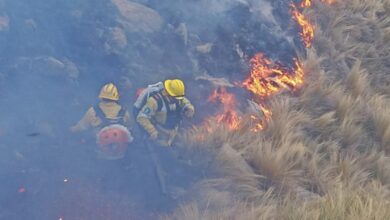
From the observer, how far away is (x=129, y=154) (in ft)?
23.4

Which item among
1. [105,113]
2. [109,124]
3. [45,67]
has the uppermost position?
[105,113]

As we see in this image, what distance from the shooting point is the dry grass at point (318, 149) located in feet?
18.8

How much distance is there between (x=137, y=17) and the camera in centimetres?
893

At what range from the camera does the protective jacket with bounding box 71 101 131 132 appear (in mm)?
7180

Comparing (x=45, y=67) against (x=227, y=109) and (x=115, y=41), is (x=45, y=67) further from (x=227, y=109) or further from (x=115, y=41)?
(x=227, y=109)

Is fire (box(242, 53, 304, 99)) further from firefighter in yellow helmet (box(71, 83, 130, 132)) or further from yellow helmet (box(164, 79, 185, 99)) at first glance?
firefighter in yellow helmet (box(71, 83, 130, 132))

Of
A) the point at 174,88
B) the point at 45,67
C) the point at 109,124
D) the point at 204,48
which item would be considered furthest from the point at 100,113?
the point at 204,48

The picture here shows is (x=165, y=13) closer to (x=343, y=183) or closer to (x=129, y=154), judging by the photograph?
(x=129, y=154)

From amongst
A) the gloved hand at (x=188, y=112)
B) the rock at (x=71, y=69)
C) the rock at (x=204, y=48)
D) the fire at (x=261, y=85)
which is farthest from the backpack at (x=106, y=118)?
the rock at (x=204, y=48)

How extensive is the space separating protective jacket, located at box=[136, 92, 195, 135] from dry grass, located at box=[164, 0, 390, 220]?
0.32m

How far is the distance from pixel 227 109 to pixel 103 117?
1900 millimetres

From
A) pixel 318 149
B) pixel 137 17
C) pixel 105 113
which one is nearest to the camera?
pixel 105 113

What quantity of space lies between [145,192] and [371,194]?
101 inches

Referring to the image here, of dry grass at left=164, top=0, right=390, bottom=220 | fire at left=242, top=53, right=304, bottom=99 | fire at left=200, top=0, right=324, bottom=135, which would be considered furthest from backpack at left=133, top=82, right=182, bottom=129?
fire at left=242, top=53, right=304, bottom=99
